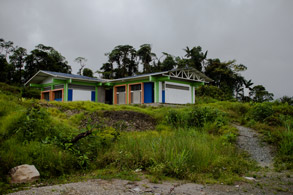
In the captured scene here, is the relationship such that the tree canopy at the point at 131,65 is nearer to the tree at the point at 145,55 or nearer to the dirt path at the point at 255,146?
the tree at the point at 145,55

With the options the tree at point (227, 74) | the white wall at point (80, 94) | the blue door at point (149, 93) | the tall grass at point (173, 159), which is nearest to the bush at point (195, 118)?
the tall grass at point (173, 159)

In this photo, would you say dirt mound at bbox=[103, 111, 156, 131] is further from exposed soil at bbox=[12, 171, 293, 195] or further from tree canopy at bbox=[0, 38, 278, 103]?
tree canopy at bbox=[0, 38, 278, 103]

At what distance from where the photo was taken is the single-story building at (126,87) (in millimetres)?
19609

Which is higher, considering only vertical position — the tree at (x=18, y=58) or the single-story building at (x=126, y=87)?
the tree at (x=18, y=58)

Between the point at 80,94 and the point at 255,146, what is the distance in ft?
53.0

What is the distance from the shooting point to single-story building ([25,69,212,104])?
19.6 metres

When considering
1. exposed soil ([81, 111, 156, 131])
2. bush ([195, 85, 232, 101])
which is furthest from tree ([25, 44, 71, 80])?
exposed soil ([81, 111, 156, 131])

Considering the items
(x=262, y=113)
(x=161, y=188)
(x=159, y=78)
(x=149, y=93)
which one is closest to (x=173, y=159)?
(x=161, y=188)

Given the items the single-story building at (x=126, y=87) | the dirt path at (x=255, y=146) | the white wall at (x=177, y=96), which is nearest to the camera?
the dirt path at (x=255, y=146)

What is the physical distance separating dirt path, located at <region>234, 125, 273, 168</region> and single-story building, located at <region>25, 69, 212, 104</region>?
10.4 m

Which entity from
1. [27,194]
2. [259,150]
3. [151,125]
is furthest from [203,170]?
[151,125]

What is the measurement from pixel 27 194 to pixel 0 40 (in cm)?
4202

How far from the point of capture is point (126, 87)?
69.5ft

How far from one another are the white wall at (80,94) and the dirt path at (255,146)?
14.8 meters
